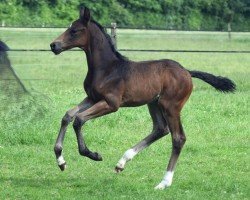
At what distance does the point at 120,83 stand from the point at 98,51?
0.46 m

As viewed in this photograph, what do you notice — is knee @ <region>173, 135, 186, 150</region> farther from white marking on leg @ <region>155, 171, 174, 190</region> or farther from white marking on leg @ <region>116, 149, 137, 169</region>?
white marking on leg @ <region>116, 149, 137, 169</region>

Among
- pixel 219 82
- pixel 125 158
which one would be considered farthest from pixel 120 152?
pixel 125 158

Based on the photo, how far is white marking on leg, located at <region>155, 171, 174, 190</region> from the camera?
9.07 metres

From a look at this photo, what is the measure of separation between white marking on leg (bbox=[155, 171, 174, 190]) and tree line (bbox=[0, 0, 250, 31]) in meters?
35.9

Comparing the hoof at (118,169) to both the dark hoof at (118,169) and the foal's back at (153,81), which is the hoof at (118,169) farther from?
the foal's back at (153,81)

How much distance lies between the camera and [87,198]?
27.8 feet

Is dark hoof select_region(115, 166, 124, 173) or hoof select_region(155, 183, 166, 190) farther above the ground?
hoof select_region(155, 183, 166, 190)

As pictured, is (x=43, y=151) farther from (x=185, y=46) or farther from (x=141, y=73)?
(x=185, y=46)

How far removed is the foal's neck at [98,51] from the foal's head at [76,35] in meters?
0.10

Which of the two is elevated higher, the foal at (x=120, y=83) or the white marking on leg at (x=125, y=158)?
the foal at (x=120, y=83)

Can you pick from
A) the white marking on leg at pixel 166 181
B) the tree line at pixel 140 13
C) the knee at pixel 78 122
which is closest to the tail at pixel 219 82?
the white marking on leg at pixel 166 181

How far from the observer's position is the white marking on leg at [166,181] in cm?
907

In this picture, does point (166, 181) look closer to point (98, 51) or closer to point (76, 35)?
point (98, 51)

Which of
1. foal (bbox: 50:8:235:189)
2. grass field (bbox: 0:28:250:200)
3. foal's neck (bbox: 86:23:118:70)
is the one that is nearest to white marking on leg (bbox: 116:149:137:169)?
foal (bbox: 50:8:235:189)
